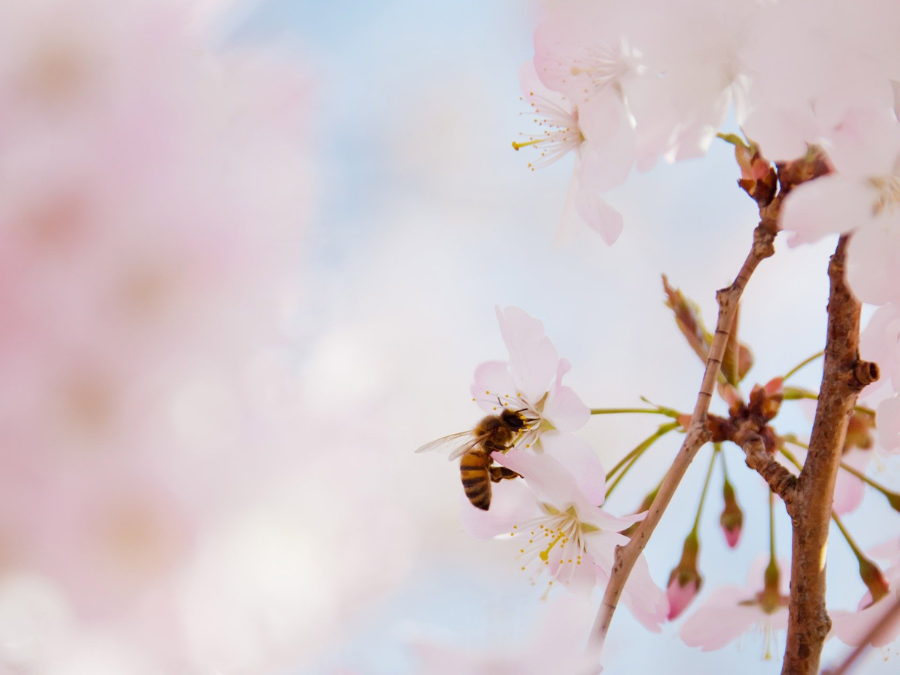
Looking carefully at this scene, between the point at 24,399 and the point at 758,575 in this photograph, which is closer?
the point at 24,399

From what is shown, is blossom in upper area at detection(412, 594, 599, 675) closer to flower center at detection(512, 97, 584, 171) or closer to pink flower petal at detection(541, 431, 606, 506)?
pink flower petal at detection(541, 431, 606, 506)

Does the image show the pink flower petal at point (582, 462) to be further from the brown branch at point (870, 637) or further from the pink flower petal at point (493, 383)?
the brown branch at point (870, 637)

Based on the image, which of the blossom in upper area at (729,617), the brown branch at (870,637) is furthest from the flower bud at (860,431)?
the brown branch at (870,637)

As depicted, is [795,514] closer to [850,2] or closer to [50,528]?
[850,2]

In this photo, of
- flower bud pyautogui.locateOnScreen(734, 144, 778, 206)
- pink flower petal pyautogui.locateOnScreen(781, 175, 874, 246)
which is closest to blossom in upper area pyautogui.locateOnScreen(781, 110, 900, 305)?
pink flower petal pyautogui.locateOnScreen(781, 175, 874, 246)

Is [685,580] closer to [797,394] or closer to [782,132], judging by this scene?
[797,394]

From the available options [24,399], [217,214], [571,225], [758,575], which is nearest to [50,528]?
[24,399]

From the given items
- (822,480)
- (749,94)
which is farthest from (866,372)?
(749,94)
